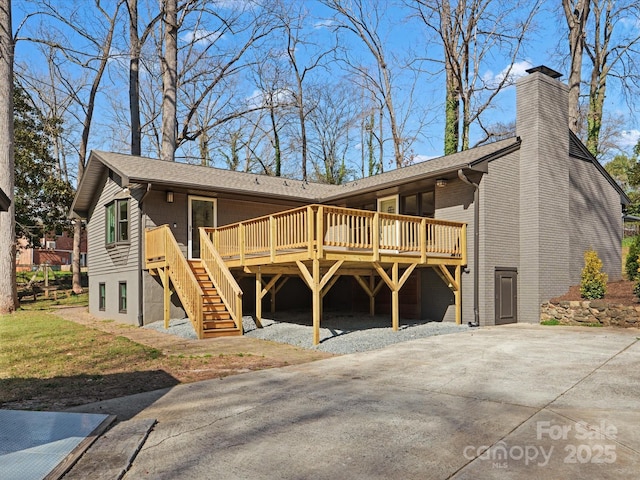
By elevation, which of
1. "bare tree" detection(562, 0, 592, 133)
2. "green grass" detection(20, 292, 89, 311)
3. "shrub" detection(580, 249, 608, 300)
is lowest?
"green grass" detection(20, 292, 89, 311)

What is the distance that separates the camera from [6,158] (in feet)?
54.0

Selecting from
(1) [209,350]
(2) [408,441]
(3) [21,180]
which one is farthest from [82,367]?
(3) [21,180]

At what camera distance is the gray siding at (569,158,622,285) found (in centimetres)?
1448

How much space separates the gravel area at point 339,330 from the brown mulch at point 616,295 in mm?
3289

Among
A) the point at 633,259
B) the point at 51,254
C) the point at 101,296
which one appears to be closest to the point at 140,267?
the point at 101,296

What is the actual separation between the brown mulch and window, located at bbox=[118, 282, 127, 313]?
41.1ft

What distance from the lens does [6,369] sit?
7.54 m

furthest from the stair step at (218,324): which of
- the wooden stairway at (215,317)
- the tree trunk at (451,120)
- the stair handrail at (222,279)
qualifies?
the tree trunk at (451,120)

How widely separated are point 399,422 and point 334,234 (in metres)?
6.47

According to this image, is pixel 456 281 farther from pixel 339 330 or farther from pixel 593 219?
pixel 593 219

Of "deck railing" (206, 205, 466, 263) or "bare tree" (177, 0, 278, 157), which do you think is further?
"bare tree" (177, 0, 278, 157)

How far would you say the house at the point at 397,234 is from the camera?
1121cm

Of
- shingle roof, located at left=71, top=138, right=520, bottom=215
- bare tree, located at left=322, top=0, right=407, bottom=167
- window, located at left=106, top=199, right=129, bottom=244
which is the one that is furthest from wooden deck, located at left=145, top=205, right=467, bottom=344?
bare tree, located at left=322, top=0, right=407, bottom=167

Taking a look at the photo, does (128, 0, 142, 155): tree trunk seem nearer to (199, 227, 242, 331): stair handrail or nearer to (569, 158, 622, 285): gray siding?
(199, 227, 242, 331): stair handrail
